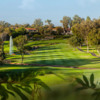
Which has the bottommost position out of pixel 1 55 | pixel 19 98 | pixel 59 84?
pixel 19 98

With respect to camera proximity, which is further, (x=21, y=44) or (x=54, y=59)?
(x=21, y=44)

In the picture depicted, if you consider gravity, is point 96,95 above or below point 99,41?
below

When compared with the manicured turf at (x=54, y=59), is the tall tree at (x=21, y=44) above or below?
above

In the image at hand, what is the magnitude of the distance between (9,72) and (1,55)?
4.73ft

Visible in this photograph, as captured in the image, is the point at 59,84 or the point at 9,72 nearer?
the point at 59,84

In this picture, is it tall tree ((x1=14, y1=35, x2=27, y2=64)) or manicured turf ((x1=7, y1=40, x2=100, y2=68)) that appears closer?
manicured turf ((x1=7, y1=40, x2=100, y2=68))

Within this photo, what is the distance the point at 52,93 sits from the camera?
2.21m

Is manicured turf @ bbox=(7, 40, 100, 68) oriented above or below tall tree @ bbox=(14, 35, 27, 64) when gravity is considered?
below

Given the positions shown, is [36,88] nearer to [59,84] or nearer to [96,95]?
[59,84]

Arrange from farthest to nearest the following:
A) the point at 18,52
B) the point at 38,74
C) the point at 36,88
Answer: the point at 18,52
the point at 38,74
the point at 36,88

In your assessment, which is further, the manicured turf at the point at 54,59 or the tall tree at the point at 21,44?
the tall tree at the point at 21,44

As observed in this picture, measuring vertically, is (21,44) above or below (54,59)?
above

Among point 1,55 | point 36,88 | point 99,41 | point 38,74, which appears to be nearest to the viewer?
point 36,88

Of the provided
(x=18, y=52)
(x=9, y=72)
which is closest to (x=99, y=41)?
(x=18, y=52)
